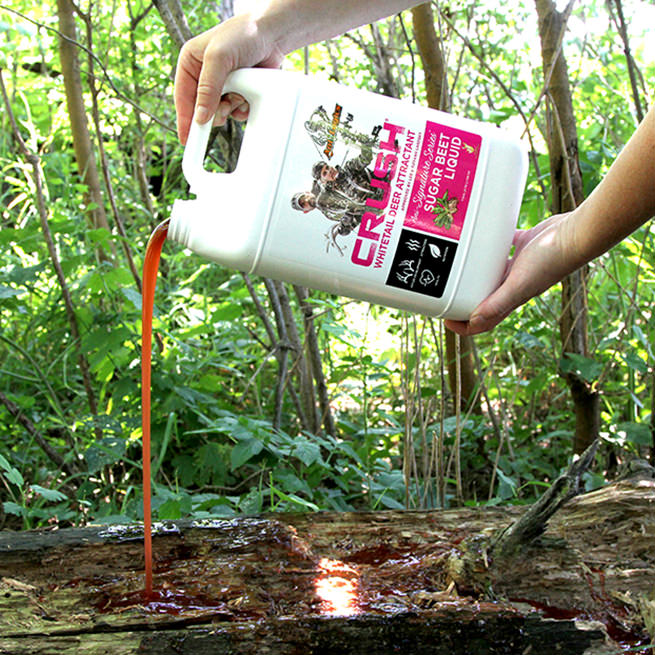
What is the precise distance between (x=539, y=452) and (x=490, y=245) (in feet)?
4.77

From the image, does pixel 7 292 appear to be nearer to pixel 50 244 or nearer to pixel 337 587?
pixel 50 244

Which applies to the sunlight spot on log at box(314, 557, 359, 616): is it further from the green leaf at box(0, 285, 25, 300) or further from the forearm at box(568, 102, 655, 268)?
the green leaf at box(0, 285, 25, 300)

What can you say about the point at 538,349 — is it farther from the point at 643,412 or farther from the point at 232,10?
the point at 232,10

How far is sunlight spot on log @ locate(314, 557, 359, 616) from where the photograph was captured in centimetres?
150

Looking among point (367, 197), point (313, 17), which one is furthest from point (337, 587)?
point (313, 17)

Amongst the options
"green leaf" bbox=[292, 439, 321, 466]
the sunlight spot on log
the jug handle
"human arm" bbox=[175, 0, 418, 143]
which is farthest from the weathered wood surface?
"human arm" bbox=[175, 0, 418, 143]

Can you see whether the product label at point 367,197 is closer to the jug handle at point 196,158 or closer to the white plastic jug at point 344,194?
the white plastic jug at point 344,194

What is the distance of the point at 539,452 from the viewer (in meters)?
2.73

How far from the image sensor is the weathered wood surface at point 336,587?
1.39m

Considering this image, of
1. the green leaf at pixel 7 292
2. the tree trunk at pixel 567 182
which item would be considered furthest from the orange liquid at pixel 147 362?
the tree trunk at pixel 567 182

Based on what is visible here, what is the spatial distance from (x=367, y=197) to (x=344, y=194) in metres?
0.04

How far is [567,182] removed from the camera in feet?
7.68

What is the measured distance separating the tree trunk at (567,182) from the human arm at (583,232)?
0.87 m

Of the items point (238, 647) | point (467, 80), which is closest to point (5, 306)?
point (238, 647)
